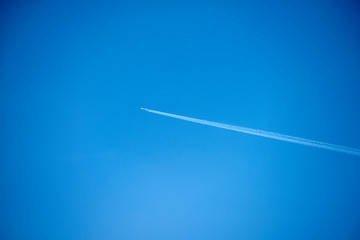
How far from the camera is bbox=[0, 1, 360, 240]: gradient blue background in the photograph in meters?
1.71

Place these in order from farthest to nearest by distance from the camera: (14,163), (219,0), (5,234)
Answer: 1. (5,234)
2. (14,163)
3. (219,0)

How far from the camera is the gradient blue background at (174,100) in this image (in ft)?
5.63

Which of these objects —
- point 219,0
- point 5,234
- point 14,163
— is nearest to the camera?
point 219,0

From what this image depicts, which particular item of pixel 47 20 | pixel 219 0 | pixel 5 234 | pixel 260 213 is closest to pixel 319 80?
pixel 219 0

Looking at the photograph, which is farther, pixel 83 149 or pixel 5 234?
pixel 5 234

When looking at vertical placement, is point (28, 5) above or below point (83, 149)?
above

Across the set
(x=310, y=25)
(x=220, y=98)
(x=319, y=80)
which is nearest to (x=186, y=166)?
(x=220, y=98)

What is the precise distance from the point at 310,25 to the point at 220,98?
1.20 m

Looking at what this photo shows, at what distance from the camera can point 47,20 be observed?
1.72 m

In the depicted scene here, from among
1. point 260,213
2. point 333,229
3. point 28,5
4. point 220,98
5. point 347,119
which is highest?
point 28,5

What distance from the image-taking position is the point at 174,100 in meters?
1.74

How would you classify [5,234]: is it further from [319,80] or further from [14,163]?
[319,80]

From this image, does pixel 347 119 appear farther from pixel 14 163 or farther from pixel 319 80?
pixel 14 163

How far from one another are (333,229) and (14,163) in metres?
3.78
